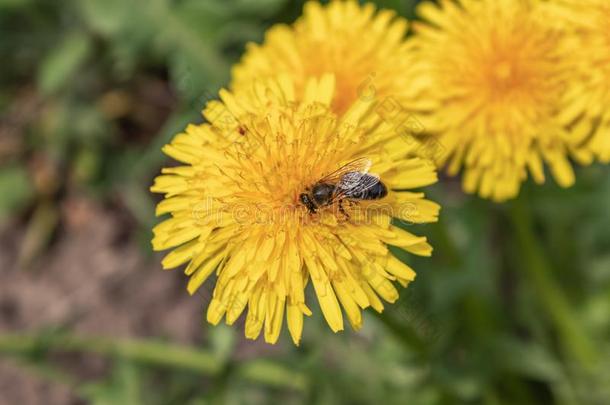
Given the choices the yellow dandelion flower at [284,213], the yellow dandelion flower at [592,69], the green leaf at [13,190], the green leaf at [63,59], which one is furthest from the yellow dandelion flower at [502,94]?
the green leaf at [13,190]

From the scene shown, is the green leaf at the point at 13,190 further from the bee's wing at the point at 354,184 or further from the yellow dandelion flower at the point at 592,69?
the yellow dandelion flower at the point at 592,69

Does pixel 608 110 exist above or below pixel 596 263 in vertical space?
above

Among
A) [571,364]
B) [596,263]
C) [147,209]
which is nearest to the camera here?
[571,364]

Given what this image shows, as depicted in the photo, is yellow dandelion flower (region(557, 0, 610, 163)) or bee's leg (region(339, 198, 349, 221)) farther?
yellow dandelion flower (region(557, 0, 610, 163))

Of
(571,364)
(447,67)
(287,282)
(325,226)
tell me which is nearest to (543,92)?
(447,67)

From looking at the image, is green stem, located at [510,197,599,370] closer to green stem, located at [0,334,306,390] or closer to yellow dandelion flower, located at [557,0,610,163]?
yellow dandelion flower, located at [557,0,610,163]

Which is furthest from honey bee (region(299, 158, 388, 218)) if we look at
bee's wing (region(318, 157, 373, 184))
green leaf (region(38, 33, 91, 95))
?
green leaf (region(38, 33, 91, 95))

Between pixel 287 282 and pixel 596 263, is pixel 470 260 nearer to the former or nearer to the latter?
pixel 596 263
